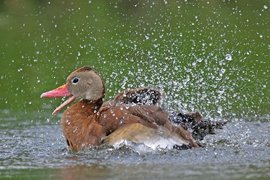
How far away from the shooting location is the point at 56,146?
10.5 metres

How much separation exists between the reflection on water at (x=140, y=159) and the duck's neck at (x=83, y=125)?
109 mm

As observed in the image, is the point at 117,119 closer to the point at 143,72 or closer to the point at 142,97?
the point at 142,97

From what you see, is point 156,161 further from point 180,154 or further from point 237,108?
point 237,108

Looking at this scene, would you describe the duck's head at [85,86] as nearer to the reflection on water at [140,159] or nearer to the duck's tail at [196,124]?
the reflection on water at [140,159]

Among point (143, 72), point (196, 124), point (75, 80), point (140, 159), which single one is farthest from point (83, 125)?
point (143, 72)

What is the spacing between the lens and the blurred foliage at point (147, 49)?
42.6 feet

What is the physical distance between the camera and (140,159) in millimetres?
9188

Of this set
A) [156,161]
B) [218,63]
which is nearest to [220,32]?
[218,63]

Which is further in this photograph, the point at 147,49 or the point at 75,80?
the point at 147,49

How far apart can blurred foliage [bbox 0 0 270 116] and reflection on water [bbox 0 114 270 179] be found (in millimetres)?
1385

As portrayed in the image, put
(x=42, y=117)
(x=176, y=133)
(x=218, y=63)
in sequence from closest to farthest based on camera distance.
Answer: (x=176, y=133) < (x=42, y=117) < (x=218, y=63)

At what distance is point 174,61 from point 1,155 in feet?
17.2

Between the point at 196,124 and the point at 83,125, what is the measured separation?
1.12 metres

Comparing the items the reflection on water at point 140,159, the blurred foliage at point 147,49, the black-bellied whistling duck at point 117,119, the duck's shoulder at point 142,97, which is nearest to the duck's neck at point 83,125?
the black-bellied whistling duck at point 117,119
